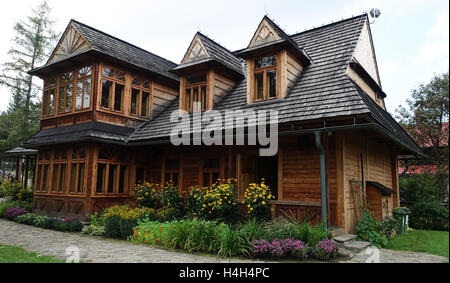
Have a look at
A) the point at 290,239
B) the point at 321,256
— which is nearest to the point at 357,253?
the point at 321,256

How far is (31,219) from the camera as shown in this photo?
11.7 m

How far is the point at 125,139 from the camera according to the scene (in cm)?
1235

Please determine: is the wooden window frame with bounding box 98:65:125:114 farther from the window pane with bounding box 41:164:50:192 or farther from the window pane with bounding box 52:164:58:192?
the window pane with bounding box 41:164:50:192

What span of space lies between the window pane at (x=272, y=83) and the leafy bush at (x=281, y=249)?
553 centimetres

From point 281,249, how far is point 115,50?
10.5 meters

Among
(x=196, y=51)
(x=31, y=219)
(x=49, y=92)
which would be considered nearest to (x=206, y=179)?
(x=196, y=51)

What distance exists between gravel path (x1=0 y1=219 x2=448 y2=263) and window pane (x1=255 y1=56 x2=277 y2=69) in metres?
6.73

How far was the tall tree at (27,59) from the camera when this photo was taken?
22328 mm

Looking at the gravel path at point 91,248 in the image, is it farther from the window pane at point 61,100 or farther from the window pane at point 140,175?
the window pane at point 61,100

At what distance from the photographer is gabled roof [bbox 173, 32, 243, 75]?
12.2 meters

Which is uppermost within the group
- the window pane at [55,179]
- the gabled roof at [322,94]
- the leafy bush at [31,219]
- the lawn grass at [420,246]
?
the gabled roof at [322,94]

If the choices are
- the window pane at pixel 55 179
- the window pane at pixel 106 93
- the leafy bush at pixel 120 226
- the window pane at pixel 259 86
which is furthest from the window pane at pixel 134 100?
the window pane at pixel 259 86

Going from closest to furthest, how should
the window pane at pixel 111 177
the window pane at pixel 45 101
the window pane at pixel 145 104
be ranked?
the window pane at pixel 111 177 → the window pane at pixel 145 104 → the window pane at pixel 45 101
